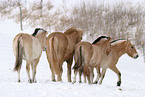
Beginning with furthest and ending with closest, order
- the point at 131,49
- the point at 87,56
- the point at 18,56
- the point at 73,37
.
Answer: the point at 131,49, the point at 73,37, the point at 87,56, the point at 18,56

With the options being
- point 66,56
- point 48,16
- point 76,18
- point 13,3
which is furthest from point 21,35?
point 13,3

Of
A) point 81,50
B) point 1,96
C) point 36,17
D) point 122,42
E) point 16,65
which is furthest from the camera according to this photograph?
point 36,17

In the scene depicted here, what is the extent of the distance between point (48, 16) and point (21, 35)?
95.5ft

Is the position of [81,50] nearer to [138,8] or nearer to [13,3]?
[138,8]

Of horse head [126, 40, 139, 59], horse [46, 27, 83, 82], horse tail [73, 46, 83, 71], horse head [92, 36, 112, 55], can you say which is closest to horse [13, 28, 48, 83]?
horse [46, 27, 83, 82]

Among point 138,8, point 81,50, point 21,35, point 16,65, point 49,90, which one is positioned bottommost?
point 49,90

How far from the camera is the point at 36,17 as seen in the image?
A: 3369 cm

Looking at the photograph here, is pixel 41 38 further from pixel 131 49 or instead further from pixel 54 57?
pixel 131 49

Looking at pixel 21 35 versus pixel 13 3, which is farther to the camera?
pixel 13 3

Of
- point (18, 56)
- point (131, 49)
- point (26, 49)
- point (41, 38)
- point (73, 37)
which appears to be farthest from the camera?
point (131, 49)

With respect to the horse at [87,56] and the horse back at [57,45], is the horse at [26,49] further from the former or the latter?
the horse at [87,56]

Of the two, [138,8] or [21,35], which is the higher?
[138,8]

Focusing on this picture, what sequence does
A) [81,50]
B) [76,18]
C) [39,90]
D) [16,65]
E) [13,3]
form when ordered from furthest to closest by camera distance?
1. [13,3]
2. [76,18]
3. [81,50]
4. [16,65]
5. [39,90]

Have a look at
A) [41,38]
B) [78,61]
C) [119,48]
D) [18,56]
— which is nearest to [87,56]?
[78,61]
